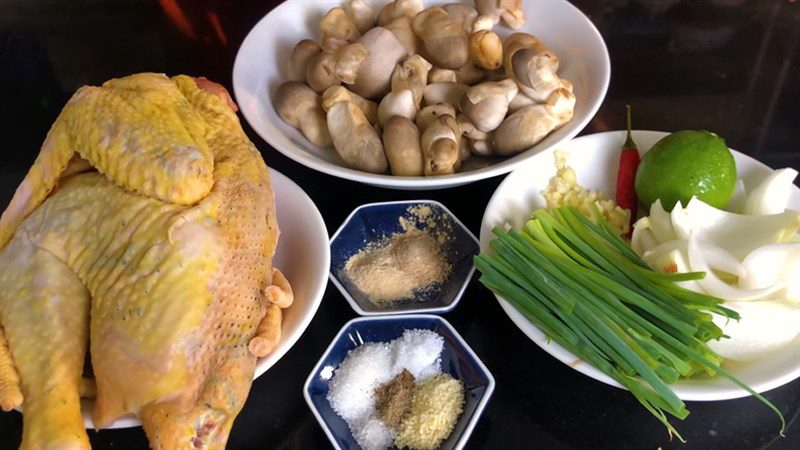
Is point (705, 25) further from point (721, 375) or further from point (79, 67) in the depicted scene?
point (79, 67)

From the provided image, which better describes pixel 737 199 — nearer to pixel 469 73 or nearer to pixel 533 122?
pixel 533 122

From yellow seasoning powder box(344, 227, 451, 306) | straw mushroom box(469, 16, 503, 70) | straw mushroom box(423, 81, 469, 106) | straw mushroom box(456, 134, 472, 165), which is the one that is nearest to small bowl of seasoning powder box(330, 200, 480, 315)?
yellow seasoning powder box(344, 227, 451, 306)

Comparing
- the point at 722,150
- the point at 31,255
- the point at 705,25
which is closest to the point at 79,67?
the point at 31,255

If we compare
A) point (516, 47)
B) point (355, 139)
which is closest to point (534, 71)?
point (516, 47)

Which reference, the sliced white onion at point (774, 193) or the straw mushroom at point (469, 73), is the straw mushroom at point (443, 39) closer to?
the straw mushroom at point (469, 73)

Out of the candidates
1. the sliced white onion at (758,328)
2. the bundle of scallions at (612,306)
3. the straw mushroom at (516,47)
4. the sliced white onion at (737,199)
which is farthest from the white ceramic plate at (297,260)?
the sliced white onion at (737,199)

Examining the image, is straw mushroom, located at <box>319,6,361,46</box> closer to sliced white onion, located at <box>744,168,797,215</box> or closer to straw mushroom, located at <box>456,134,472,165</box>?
straw mushroom, located at <box>456,134,472,165</box>
